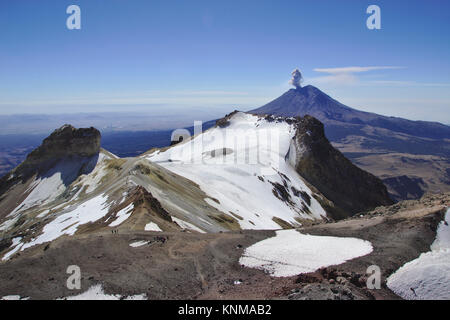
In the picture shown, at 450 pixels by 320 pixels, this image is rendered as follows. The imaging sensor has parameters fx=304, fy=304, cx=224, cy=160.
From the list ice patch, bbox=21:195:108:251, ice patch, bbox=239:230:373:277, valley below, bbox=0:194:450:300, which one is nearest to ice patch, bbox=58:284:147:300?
valley below, bbox=0:194:450:300

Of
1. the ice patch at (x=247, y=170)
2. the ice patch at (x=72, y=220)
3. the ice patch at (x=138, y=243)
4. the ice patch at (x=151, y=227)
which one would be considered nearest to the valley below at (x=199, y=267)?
the ice patch at (x=138, y=243)

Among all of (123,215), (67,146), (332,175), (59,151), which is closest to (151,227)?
(123,215)

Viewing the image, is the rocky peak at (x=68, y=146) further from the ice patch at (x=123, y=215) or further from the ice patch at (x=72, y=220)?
the ice patch at (x=123, y=215)

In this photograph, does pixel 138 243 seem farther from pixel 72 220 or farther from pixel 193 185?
pixel 193 185

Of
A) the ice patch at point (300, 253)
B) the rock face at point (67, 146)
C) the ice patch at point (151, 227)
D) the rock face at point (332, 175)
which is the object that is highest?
the rock face at point (67, 146)

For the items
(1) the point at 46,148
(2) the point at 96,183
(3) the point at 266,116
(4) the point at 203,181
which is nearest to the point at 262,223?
(4) the point at 203,181

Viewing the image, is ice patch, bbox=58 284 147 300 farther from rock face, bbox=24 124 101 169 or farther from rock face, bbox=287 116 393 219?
rock face, bbox=287 116 393 219
